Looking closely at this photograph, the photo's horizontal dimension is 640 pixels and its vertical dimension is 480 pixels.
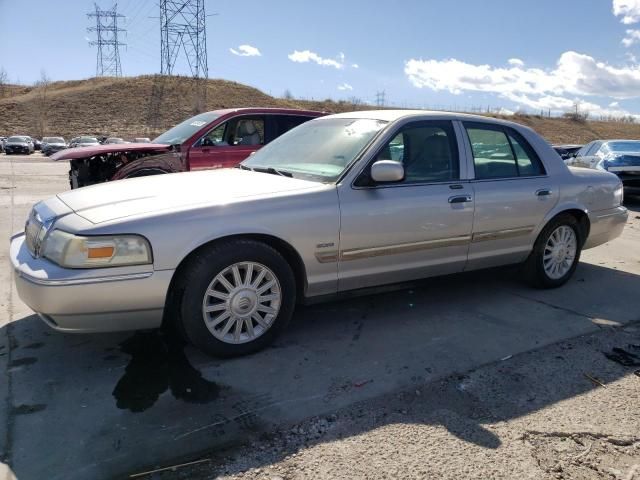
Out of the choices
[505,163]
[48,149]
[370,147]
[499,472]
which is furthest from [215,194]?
[48,149]

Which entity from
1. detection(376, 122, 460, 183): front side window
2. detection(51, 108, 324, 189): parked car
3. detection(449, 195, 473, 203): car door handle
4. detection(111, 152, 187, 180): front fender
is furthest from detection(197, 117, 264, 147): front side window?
detection(449, 195, 473, 203): car door handle

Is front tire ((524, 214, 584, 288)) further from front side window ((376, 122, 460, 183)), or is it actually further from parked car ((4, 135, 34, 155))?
parked car ((4, 135, 34, 155))

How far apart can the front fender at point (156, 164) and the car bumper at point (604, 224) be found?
5302 mm

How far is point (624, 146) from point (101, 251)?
13.4 meters

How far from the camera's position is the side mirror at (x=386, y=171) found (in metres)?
Answer: 3.68

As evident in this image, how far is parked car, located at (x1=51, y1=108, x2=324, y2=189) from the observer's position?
7723 mm

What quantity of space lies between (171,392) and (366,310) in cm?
190

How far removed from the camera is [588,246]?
5.52m

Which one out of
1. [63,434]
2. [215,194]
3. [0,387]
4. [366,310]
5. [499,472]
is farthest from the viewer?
[366,310]

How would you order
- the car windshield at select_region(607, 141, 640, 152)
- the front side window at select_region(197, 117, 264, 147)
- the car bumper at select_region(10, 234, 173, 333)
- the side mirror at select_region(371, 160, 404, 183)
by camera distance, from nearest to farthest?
the car bumper at select_region(10, 234, 173, 333) → the side mirror at select_region(371, 160, 404, 183) → the front side window at select_region(197, 117, 264, 147) → the car windshield at select_region(607, 141, 640, 152)

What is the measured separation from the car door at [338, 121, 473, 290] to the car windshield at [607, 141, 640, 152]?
34.0ft

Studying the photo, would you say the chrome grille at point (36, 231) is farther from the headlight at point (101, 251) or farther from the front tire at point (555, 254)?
the front tire at point (555, 254)

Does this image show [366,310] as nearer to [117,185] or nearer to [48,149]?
[117,185]

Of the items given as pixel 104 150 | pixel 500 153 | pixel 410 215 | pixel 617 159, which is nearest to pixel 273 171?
pixel 410 215
